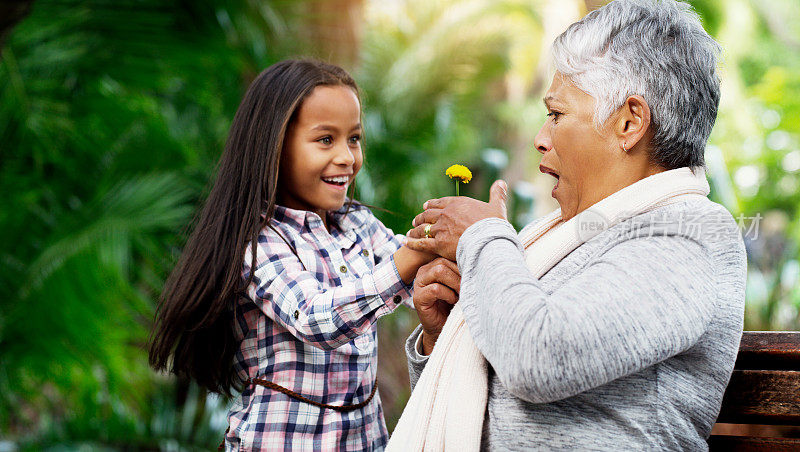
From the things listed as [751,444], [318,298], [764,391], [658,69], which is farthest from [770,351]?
[318,298]

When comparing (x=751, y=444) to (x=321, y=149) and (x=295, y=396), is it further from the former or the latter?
(x=321, y=149)

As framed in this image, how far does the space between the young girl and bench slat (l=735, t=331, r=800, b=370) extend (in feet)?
2.56

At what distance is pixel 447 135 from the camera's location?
5.20 meters

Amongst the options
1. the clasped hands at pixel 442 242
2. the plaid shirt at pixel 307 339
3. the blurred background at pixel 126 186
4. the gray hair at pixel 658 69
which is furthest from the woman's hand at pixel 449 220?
the blurred background at pixel 126 186

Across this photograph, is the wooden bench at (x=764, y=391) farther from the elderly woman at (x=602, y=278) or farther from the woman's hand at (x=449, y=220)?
the woman's hand at (x=449, y=220)

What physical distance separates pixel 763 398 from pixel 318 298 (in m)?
1.01

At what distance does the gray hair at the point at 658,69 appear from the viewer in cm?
150

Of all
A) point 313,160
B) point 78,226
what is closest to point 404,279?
point 313,160

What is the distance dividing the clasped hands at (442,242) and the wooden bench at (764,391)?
653 mm

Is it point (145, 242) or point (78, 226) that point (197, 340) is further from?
point (78, 226)

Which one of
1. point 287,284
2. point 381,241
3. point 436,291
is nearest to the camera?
point 436,291

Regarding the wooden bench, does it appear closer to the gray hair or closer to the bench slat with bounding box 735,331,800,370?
the bench slat with bounding box 735,331,800,370

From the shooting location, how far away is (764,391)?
1.60m

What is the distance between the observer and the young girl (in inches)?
66.5
